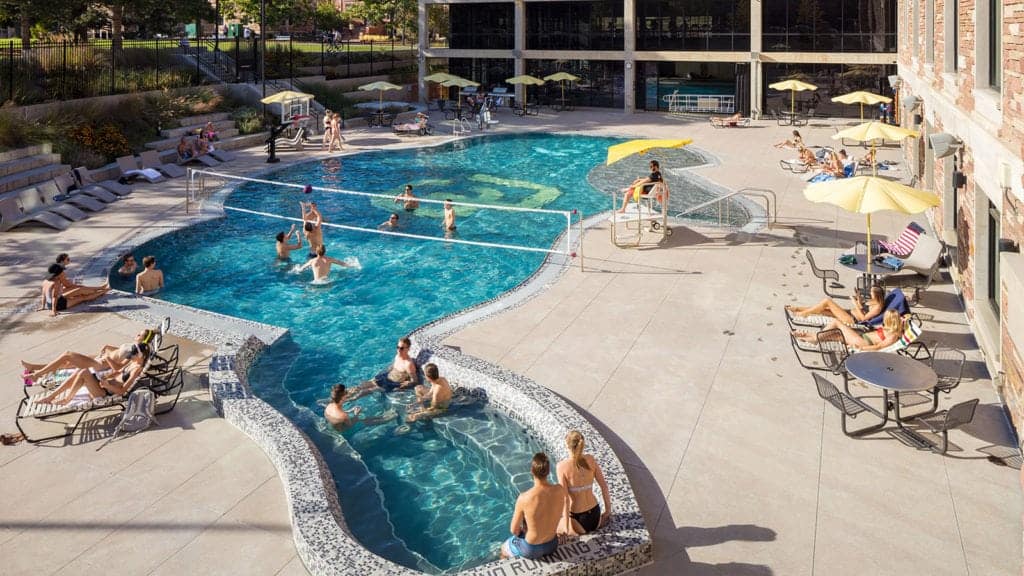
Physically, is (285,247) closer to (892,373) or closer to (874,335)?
(874,335)

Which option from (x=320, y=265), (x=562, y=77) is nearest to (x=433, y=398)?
(x=320, y=265)

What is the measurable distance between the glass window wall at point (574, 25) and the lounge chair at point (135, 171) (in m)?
27.3

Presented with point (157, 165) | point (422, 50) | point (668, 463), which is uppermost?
point (422, 50)

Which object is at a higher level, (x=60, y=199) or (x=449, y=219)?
(x=60, y=199)

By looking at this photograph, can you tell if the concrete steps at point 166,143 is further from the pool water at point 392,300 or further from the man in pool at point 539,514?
the man in pool at point 539,514

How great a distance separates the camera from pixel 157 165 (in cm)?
2645

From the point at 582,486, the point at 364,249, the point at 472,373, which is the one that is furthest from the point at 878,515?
the point at 364,249

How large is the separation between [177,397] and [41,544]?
293cm

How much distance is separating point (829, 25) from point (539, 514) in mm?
39372

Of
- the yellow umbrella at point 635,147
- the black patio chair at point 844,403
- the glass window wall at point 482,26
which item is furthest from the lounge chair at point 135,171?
the glass window wall at point 482,26

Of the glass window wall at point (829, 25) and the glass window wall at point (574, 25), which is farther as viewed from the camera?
the glass window wall at point (574, 25)

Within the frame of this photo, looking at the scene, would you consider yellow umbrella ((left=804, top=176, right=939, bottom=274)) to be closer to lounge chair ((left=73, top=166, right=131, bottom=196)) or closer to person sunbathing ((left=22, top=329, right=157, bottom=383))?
person sunbathing ((left=22, top=329, right=157, bottom=383))

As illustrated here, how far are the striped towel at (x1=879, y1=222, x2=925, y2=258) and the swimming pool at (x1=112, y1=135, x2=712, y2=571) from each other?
275 inches

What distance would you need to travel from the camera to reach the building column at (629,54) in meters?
44.0
